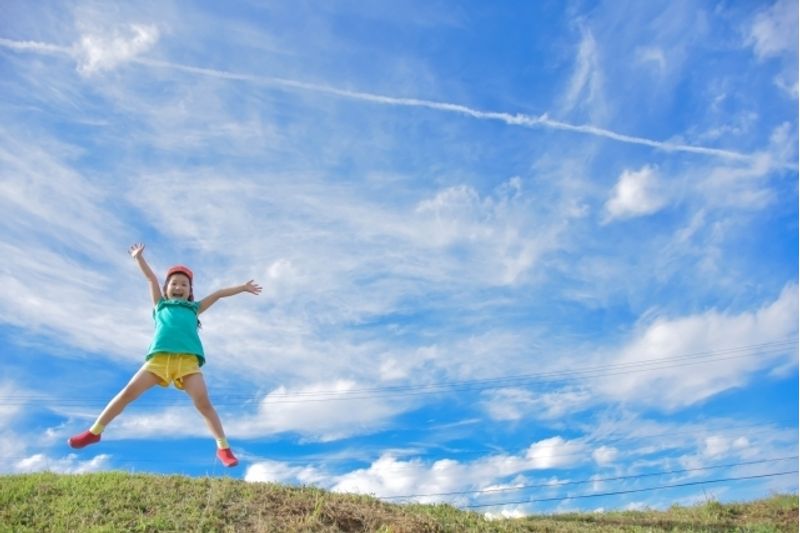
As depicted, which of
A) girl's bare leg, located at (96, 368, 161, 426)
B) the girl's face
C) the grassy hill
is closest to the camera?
the grassy hill

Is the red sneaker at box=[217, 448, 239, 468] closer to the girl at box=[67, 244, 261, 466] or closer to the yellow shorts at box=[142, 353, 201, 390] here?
the girl at box=[67, 244, 261, 466]

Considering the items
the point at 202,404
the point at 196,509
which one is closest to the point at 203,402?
the point at 202,404

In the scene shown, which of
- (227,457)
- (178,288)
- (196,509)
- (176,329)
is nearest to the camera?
(196,509)

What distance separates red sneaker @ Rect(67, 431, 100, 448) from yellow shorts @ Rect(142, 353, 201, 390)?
1134mm

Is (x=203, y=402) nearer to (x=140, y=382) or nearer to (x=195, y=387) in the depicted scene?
(x=195, y=387)

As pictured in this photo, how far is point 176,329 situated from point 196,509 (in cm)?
250

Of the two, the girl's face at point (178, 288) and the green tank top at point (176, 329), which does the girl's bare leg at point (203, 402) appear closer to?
the green tank top at point (176, 329)

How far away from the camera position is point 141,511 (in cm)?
955

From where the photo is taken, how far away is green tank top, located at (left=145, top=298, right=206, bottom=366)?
394 inches

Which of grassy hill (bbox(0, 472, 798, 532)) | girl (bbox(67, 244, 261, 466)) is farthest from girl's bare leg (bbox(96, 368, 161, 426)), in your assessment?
grassy hill (bbox(0, 472, 798, 532))

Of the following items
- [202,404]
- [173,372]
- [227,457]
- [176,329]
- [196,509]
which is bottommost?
[196,509]

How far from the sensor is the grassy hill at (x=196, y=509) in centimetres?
922

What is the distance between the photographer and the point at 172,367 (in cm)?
1004

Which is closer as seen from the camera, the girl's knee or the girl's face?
the girl's knee
